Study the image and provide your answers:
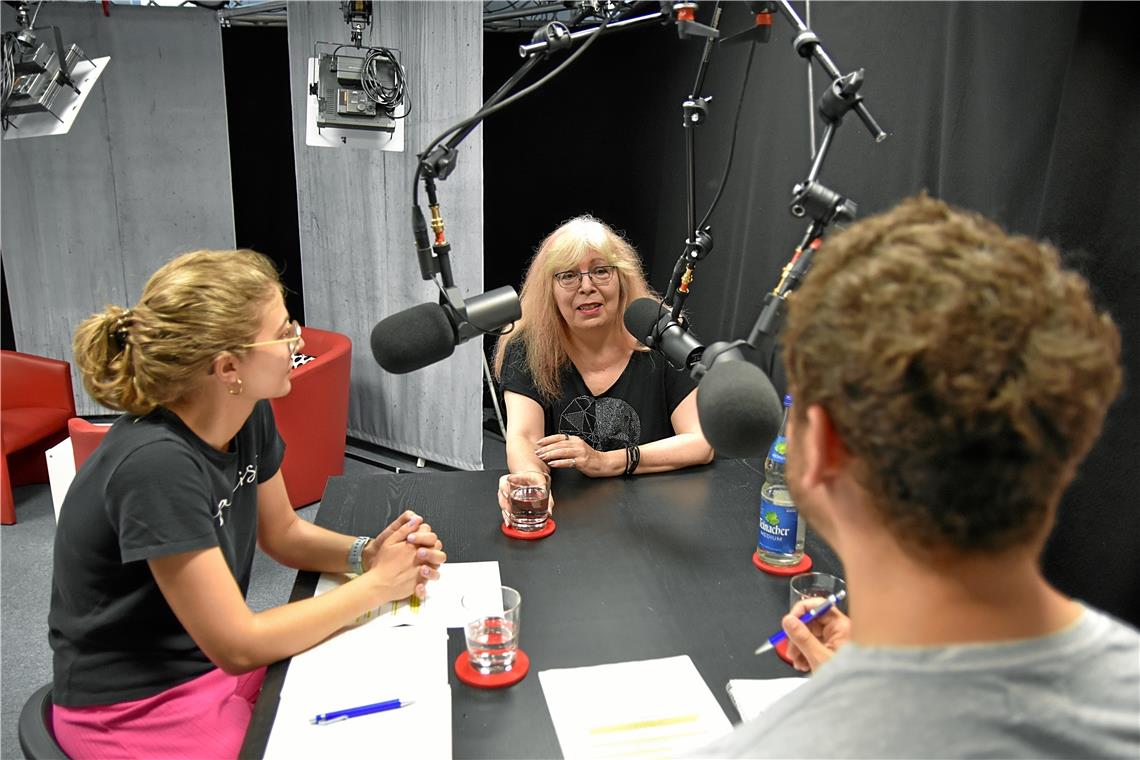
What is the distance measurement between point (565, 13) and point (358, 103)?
1.62m

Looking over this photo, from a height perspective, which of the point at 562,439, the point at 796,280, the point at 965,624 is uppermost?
the point at 796,280

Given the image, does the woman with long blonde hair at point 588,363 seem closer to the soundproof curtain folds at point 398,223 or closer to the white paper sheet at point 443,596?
the white paper sheet at point 443,596

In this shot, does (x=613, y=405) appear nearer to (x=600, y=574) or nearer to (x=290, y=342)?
(x=600, y=574)

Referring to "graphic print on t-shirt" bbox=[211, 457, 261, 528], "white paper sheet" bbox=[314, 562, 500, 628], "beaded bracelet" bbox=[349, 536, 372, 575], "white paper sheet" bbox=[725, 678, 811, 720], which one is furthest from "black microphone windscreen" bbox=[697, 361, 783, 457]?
"graphic print on t-shirt" bbox=[211, 457, 261, 528]

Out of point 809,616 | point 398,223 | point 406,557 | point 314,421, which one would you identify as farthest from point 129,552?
point 398,223

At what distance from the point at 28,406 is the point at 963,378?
3.97 meters

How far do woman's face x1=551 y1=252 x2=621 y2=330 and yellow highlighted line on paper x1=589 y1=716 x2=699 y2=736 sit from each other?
130cm

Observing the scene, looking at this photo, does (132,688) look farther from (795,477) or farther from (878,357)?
(878,357)

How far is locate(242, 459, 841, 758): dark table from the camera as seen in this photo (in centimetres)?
108

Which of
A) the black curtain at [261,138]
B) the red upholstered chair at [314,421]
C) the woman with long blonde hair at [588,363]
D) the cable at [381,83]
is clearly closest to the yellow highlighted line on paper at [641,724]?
the woman with long blonde hair at [588,363]

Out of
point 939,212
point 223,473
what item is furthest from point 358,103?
point 939,212

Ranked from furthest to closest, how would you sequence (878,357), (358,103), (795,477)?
(358,103), (795,477), (878,357)

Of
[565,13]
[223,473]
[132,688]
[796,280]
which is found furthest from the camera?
[565,13]

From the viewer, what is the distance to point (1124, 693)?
1.92 feet
